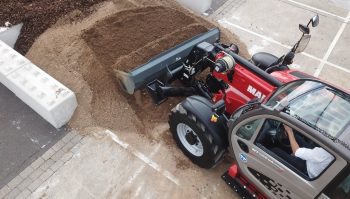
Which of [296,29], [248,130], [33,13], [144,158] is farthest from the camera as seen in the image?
[296,29]

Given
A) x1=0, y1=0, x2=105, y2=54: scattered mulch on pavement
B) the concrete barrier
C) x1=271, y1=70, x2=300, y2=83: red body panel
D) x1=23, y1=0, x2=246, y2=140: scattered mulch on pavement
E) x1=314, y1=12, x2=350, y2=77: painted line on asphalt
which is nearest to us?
x1=271, y1=70, x2=300, y2=83: red body panel

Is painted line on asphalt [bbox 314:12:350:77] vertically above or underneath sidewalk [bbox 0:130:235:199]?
above

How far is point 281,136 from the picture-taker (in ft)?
14.9

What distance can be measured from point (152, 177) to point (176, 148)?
72 cm

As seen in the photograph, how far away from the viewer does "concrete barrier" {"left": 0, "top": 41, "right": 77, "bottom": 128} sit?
6254mm

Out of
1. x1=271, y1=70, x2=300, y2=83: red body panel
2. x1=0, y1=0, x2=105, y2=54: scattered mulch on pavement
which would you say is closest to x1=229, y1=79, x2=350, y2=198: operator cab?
x1=271, y1=70, x2=300, y2=83: red body panel

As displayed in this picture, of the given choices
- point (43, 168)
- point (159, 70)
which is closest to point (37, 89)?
point (43, 168)

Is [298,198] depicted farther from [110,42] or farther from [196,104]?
[110,42]

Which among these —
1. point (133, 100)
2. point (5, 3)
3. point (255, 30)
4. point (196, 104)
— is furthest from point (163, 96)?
point (5, 3)

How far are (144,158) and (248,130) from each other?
2.23 m

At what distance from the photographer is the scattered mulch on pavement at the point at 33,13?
25.7ft

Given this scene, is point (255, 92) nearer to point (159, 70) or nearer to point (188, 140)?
point (188, 140)

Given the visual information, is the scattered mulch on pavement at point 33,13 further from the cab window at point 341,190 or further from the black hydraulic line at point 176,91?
the cab window at point 341,190

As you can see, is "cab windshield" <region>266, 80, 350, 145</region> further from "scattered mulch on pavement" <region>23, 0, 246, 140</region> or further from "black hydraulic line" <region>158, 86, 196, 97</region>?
"scattered mulch on pavement" <region>23, 0, 246, 140</region>
